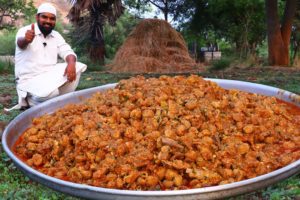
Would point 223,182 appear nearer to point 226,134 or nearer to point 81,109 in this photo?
point 226,134

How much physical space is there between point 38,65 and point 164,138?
99.5 inches

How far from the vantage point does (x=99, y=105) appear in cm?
248

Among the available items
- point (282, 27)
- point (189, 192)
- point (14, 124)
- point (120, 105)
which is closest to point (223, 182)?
point (189, 192)

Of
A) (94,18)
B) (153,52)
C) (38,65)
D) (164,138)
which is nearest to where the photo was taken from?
(164,138)

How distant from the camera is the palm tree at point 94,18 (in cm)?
967

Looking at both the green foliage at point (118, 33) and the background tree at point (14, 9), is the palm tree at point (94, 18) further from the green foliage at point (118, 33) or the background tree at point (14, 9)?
the green foliage at point (118, 33)

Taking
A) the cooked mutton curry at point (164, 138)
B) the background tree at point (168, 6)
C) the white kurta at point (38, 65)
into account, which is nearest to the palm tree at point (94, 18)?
the background tree at point (168, 6)

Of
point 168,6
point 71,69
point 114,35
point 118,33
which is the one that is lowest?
point 71,69

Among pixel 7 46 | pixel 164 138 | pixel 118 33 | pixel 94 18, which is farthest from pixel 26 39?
pixel 118 33

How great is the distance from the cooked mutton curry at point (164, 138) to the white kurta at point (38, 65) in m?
1.55

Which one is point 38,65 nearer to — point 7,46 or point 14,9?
point 14,9

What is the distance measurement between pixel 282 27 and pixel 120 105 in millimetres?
7869

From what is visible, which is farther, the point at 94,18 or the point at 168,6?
the point at 168,6

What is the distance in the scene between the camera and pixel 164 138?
203cm
